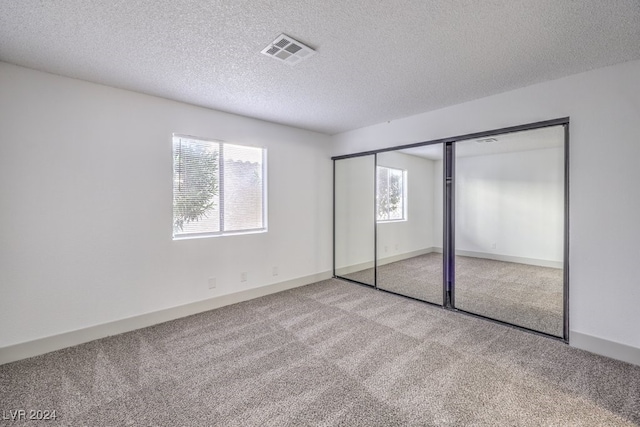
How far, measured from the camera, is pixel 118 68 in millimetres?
2436

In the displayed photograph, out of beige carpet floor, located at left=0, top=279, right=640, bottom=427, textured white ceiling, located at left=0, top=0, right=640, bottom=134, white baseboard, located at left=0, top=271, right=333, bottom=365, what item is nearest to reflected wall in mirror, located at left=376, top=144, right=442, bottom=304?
beige carpet floor, located at left=0, top=279, right=640, bottom=427

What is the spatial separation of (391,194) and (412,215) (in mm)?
483

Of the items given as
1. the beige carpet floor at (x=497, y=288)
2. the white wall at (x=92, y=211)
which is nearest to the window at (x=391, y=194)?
the beige carpet floor at (x=497, y=288)

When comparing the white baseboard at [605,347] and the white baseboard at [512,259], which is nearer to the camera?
the white baseboard at [605,347]

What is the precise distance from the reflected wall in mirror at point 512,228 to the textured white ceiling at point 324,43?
27.6 inches

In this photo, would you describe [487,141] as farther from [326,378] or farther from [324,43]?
[326,378]

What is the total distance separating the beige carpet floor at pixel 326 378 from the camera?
5.69 feet

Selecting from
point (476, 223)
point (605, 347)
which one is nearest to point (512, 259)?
point (476, 223)

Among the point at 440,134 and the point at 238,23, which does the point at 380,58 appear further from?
the point at 440,134

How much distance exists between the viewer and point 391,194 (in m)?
4.38

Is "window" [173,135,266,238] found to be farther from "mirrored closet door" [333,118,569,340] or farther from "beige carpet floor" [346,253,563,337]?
"beige carpet floor" [346,253,563,337]

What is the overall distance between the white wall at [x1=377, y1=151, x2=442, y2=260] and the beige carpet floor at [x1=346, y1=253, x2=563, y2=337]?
0.88 feet

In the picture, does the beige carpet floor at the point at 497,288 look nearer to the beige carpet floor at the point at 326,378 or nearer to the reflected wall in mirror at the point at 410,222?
the reflected wall in mirror at the point at 410,222

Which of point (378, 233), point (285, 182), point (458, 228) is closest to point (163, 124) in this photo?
point (285, 182)
